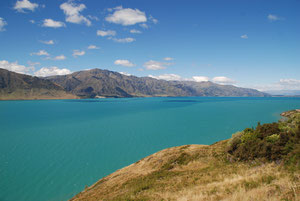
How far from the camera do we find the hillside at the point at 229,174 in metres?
10.4

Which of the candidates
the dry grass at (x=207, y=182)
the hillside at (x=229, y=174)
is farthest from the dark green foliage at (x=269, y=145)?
the dry grass at (x=207, y=182)

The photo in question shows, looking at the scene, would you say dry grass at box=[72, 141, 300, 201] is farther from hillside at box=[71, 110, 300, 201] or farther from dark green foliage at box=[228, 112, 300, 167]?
dark green foliage at box=[228, 112, 300, 167]

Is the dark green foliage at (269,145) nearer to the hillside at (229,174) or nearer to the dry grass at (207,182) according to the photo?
the hillside at (229,174)

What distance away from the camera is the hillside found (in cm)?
1045

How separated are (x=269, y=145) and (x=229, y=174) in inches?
251

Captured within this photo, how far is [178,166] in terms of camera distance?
75.7 ft

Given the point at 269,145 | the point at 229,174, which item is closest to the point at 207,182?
the point at 229,174

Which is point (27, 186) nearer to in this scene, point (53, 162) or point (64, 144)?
point (53, 162)

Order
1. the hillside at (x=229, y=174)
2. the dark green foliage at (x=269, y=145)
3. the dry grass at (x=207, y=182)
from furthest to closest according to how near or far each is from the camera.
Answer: the dark green foliage at (x=269, y=145)
the hillside at (x=229, y=174)
the dry grass at (x=207, y=182)

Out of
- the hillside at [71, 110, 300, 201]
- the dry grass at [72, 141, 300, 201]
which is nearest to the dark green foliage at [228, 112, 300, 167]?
the hillside at [71, 110, 300, 201]

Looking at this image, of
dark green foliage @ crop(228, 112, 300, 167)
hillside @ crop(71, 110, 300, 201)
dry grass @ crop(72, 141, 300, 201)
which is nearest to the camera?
dry grass @ crop(72, 141, 300, 201)

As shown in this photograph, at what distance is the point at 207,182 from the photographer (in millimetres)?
14547

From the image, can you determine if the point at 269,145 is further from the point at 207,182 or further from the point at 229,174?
the point at 207,182

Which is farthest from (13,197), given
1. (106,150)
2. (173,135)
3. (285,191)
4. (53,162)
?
(173,135)
